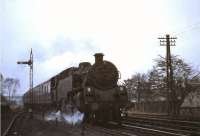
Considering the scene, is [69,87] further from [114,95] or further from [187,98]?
[187,98]

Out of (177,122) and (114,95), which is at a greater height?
(114,95)

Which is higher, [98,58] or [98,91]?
[98,58]

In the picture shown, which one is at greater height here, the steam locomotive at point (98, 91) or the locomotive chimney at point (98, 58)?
the locomotive chimney at point (98, 58)

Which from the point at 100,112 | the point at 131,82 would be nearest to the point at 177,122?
the point at 100,112

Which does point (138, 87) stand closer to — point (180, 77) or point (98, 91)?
point (180, 77)

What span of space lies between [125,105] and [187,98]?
3210 cm

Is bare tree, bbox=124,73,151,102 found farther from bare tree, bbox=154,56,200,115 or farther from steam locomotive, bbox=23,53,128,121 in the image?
steam locomotive, bbox=23,53,128,121

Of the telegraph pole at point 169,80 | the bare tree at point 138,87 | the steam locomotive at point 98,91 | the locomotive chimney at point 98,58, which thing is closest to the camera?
the steam locomotive at point 98,91

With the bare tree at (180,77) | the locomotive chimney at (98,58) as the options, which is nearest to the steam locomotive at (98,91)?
the locomotive chimney at (98,58)

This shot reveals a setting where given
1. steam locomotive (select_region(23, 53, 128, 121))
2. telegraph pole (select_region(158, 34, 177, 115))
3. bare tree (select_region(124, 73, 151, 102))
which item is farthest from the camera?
bare tree (select_region(124, 73, 151, 102))

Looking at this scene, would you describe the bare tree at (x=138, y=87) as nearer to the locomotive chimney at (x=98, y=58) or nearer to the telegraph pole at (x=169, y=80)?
the telegraph pole at (x=169, y=80)

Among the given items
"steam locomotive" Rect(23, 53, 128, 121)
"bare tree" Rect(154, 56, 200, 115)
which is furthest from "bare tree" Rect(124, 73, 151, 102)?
"steam locomotive" Rect(23, 53, 128, 121)

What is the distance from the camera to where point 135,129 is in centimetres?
1791

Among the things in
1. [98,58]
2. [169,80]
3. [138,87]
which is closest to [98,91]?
[98,58]
